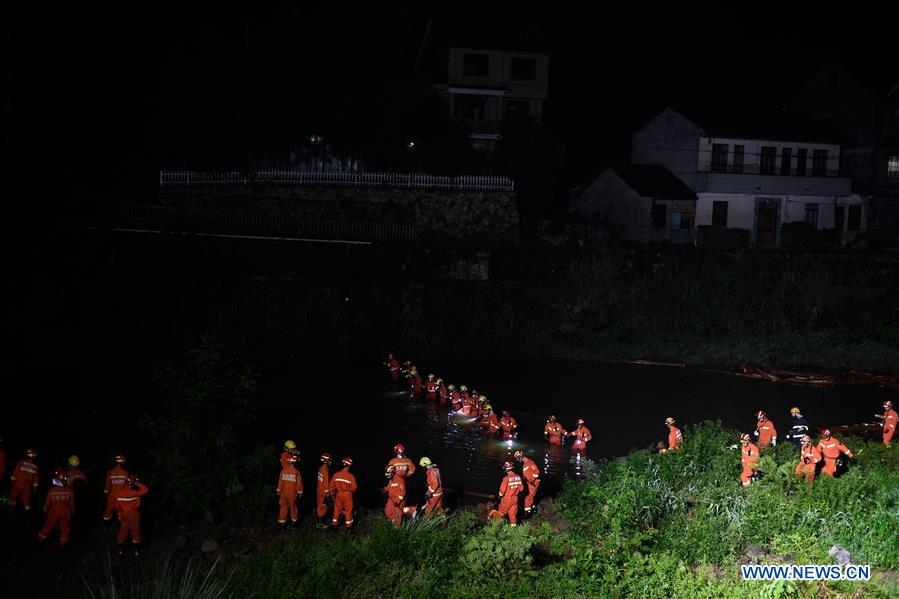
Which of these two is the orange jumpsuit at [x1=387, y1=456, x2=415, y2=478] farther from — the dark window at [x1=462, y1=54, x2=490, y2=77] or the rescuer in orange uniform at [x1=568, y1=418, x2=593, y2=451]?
the dark window at [x1=462, y1=54, x2=490, y2=77]

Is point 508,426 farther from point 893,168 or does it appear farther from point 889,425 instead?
point 893,168

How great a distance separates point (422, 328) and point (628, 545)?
21.1 meters

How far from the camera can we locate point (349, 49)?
41562 mm

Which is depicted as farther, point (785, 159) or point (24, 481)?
point (785, 159)

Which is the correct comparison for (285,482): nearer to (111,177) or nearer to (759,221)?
A: (111,177)

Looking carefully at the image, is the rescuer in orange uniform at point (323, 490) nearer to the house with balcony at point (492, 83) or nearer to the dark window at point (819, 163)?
the house with balcony at point (492, 83)

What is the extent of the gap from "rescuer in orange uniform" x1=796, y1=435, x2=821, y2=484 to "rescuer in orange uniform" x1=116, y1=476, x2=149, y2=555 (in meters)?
12.4

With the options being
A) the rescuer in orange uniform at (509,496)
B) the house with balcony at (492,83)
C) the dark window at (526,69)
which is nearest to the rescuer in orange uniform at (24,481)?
the rescuer in orange uniform at (509,496)

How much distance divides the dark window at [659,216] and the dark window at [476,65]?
43.9 feet

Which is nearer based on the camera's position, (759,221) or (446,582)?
(446,582)

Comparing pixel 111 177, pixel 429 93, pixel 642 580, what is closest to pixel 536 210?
pixel 429 93

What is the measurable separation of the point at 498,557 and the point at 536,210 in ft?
110

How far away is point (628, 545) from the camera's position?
12352 mm

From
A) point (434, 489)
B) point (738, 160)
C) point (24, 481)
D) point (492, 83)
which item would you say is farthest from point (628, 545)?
point (492, 83)
